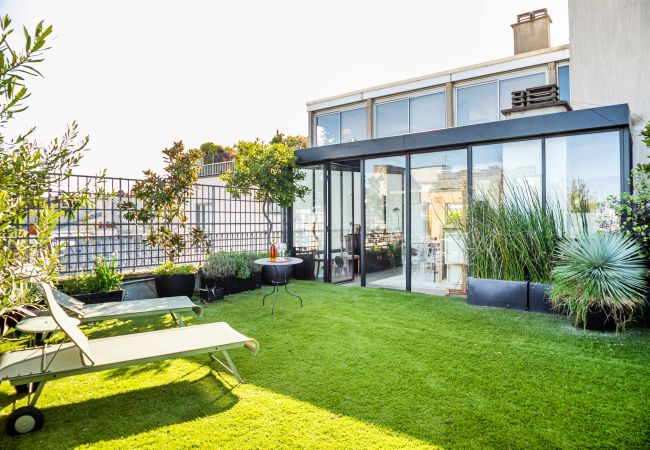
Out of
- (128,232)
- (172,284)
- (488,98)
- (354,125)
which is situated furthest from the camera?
(354,125)

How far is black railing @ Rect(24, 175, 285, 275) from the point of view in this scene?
591 centimetres

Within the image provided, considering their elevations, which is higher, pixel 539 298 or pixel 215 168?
pixel 215 168

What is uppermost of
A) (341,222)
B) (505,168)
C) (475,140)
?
(475,140)

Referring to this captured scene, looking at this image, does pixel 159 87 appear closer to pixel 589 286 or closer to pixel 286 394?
pixel 286 394

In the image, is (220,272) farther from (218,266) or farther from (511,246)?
(511,246)

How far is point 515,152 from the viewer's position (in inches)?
254

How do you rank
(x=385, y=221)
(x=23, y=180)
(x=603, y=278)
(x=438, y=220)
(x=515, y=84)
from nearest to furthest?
1. (x=23, y=180)
2. (x=603, y=278)
3. (x=438, y=220)
4. (x=385, y=221)
5. (x=515, y=84)

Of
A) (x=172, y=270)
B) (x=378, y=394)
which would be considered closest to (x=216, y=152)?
(x=172, y=270)

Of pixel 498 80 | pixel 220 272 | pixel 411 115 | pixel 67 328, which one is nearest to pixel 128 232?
pixel 220 272

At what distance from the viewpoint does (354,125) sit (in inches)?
587

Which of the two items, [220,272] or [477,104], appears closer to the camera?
[220,272]

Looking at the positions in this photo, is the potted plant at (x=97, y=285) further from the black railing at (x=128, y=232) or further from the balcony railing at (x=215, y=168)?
the balcony railing at (x=215, y=168)

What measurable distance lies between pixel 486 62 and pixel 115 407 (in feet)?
42.9

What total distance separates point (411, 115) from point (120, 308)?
1172cm
